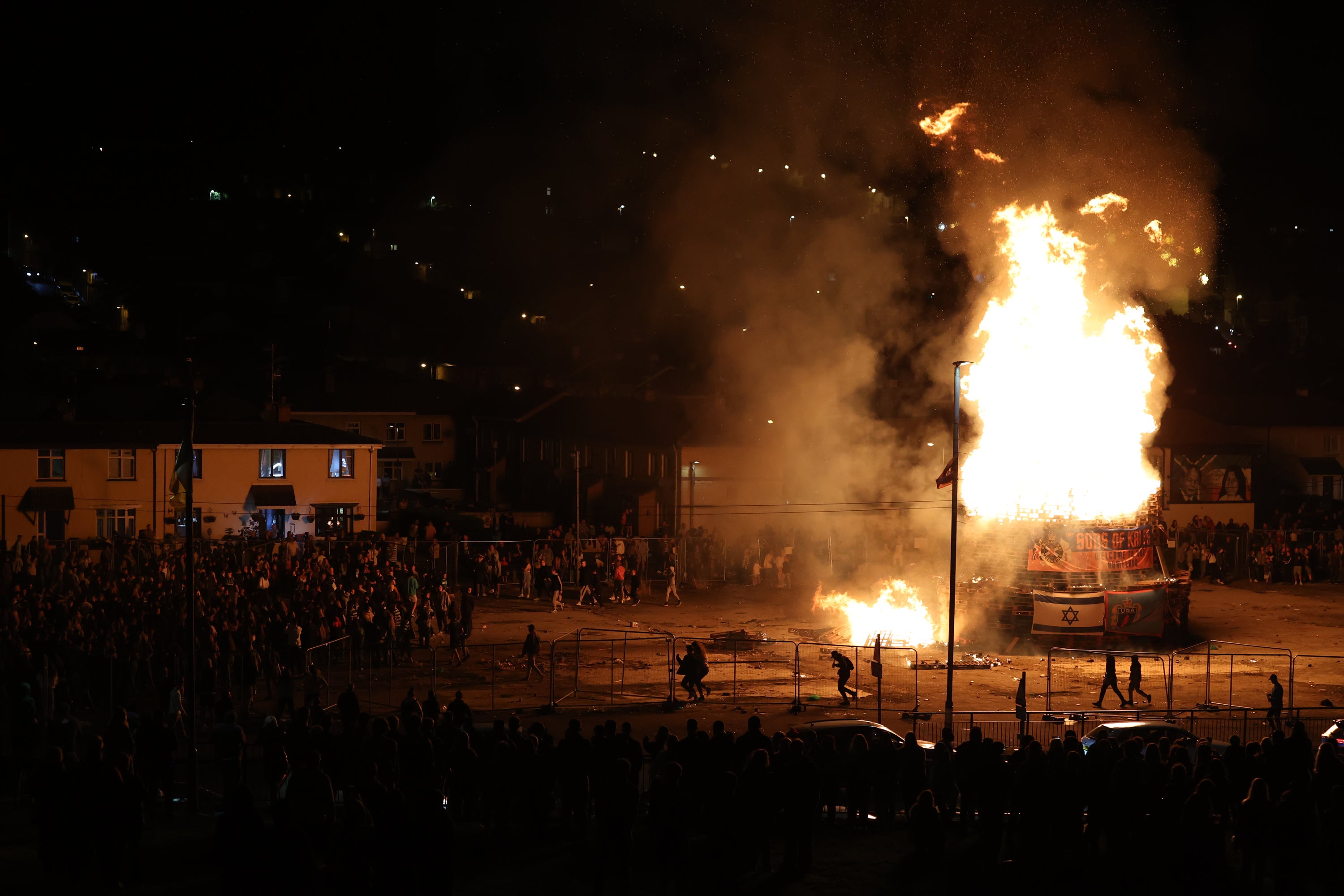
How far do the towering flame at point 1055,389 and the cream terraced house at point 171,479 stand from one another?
2110 cm

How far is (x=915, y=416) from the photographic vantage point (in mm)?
39688

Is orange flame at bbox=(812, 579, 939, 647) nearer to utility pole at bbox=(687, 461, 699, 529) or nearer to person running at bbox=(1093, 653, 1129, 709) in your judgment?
person running at bbox=(1093, 653, 1129, 709)

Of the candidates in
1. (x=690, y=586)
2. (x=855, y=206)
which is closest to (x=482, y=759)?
(x=690, y=586)

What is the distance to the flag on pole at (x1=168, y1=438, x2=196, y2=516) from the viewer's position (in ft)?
53.7

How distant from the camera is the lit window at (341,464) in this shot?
133 feet

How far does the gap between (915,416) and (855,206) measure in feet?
31.0

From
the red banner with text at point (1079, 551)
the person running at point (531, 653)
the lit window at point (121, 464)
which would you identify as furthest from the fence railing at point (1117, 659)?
the lit window at point (121, 464)

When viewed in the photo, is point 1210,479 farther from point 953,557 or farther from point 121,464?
point 121,464

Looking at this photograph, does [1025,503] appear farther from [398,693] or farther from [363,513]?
[363,513]

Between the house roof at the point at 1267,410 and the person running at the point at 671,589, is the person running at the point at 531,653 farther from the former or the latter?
the house roof at the point at 1267,410

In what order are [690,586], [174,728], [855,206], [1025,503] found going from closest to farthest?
1. [174,728]
2. [1025,503]
3. [690,586]
4. [855,206]

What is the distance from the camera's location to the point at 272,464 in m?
39.6

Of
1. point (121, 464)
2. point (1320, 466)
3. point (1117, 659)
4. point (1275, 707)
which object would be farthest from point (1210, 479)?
point (121, 464)

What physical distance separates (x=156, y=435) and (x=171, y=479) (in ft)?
8.61
